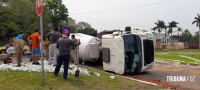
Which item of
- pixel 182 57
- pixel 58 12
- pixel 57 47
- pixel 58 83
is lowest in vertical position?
pixel 182 57

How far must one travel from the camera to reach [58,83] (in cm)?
1202

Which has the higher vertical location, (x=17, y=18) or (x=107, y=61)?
(x=17, y=18)

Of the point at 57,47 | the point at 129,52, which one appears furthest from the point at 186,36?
the point at 57,47

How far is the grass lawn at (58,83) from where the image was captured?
37.9 ft

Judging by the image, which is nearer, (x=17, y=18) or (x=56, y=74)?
(x=56, y=74)

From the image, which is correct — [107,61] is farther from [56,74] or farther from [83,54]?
[56,74]

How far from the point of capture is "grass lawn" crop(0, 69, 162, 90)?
455 inches

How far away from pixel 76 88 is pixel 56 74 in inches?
59.7

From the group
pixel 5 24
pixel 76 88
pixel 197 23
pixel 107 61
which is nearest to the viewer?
pixel 76 88

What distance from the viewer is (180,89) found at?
13.1 metres

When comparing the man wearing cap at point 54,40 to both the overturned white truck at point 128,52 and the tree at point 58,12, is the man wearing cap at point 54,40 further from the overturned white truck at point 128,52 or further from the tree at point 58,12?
the tree at point 58,12

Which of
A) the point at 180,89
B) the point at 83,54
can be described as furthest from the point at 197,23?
the point at 180,89

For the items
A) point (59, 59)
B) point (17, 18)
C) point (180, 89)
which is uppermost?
point (17, 18)

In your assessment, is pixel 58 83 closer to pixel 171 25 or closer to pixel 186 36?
pixel 171 25
